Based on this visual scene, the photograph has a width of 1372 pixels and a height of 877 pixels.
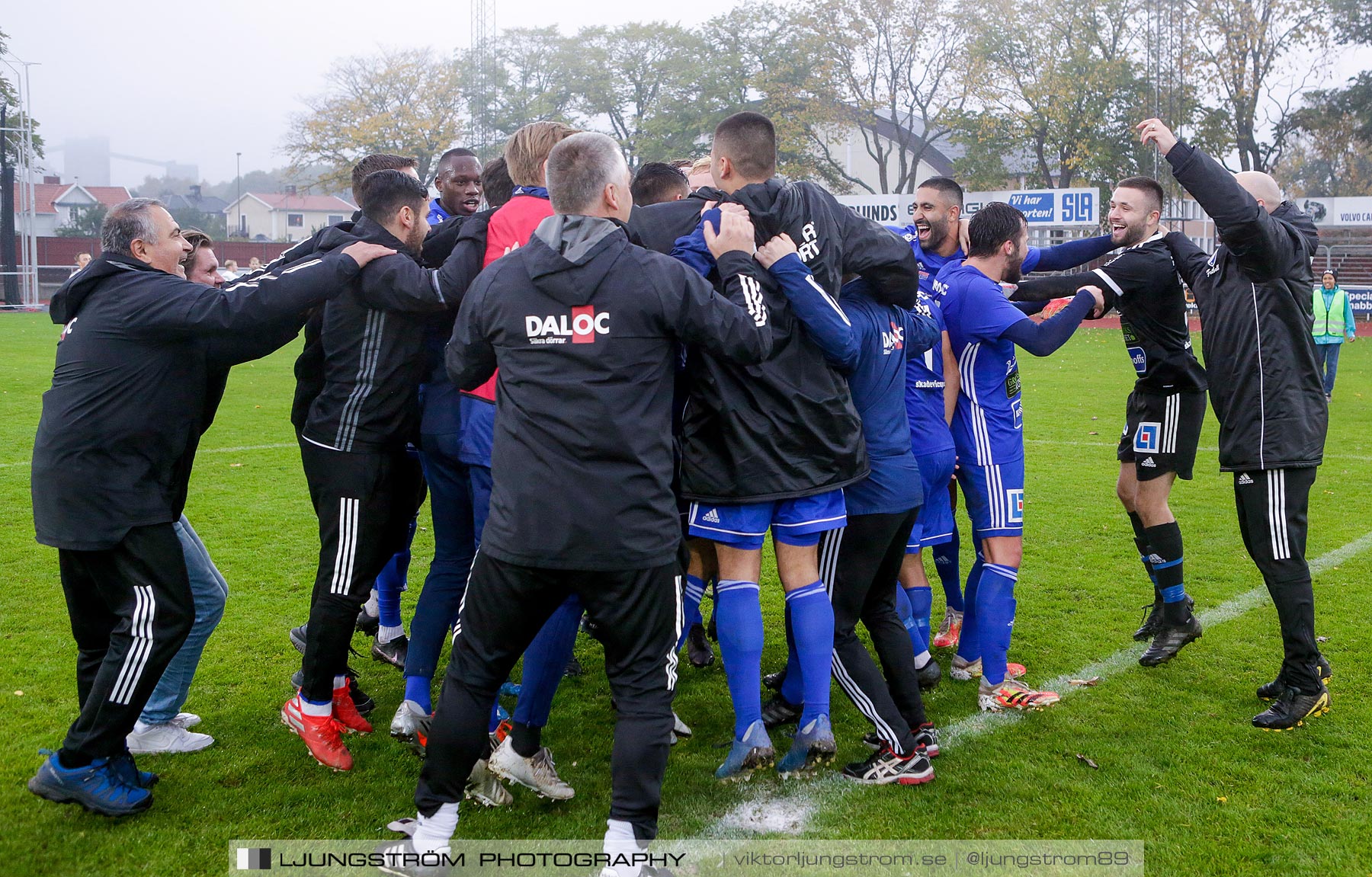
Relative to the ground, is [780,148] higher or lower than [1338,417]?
higher

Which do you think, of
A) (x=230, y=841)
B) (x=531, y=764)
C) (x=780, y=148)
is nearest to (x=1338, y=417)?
(x=531, y=764)

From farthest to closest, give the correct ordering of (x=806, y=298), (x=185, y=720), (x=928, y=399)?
1. (x=928, y=399)
2. (x=185, y=720)
3. (x=806, y=298)

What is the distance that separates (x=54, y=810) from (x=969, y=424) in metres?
4.00

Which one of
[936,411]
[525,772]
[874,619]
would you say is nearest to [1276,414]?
[936,411]

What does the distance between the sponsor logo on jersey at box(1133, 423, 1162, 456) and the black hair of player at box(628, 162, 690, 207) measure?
279 centimetres

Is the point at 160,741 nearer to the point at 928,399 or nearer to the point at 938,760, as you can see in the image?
the point at 938,760

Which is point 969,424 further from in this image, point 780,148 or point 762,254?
point 780,148

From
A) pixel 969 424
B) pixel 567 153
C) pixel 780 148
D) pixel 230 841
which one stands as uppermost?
pixel 780 148

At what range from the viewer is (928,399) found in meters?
4.97

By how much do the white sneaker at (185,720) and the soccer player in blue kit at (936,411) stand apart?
10.8ft

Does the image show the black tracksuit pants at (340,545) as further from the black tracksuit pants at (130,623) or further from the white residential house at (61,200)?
the white residential house at (61,200)

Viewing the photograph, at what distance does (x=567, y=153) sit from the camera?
337 centimetres

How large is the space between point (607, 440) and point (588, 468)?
0.33ft

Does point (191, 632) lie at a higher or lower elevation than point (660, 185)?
lower
